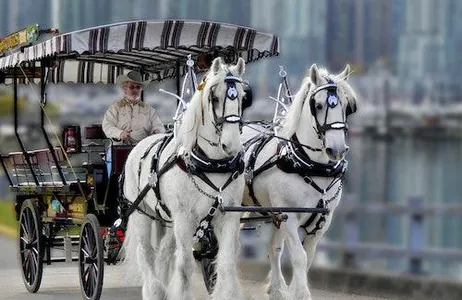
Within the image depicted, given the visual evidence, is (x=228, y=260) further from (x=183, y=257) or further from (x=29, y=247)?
(x=29, y=247)

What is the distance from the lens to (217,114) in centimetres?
1134

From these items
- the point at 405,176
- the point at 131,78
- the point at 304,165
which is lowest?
the point at 405,176

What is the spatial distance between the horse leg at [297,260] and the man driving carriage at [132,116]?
212 cm

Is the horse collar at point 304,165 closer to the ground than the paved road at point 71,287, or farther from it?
farther from it

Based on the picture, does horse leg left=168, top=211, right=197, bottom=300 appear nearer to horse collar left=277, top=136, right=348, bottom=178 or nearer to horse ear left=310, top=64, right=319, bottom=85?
horse collar left=277, top=136, right=348, bottom=178

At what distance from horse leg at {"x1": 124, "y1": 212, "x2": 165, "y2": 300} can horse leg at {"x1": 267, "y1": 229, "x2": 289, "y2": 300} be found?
3.31 feet

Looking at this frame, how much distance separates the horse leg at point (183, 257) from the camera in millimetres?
11508

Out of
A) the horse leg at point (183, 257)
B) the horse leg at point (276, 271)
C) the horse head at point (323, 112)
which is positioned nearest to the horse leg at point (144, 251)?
the horse leg at point (183, 257)

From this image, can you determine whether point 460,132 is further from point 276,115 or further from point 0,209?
point 276,115

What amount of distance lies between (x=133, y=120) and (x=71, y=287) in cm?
242

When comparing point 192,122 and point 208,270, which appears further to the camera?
point 208,270

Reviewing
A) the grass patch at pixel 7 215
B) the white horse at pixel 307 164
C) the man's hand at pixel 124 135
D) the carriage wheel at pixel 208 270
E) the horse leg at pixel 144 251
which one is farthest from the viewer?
the grass patch at pixel 7 215

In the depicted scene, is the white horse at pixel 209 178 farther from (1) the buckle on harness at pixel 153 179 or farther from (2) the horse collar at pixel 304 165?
(2) the horse collar at pixel 304 165

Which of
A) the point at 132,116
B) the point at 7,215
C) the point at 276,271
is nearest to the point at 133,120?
the point at 132,116
